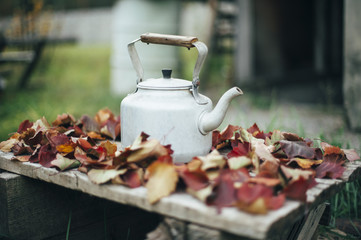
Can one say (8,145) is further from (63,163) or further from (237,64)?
(237,64)

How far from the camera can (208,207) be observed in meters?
1.01

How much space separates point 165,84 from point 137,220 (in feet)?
2.07

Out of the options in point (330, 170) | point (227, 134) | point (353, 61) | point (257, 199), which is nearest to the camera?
point (257, 199)

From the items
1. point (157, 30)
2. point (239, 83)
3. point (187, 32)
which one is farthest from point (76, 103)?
point (187, 32)

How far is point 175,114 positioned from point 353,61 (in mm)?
2497

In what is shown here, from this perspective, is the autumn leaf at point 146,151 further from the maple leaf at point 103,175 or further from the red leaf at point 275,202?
the red leaf at point 275,202

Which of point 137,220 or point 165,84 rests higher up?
point 165,84

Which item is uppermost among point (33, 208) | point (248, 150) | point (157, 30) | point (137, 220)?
point (157, 30)

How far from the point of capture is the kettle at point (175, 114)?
4.26ft

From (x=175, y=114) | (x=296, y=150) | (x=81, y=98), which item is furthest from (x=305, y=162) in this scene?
(x=81, y=98)

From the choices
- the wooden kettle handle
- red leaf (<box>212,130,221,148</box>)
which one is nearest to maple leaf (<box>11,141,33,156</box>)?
the wooden kettle handle

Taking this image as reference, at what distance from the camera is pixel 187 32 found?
31.0ft

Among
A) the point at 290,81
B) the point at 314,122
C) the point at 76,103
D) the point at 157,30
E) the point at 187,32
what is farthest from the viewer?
the point at 187,32

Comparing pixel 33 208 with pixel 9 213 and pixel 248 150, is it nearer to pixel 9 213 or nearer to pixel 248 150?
pixel 9 213
